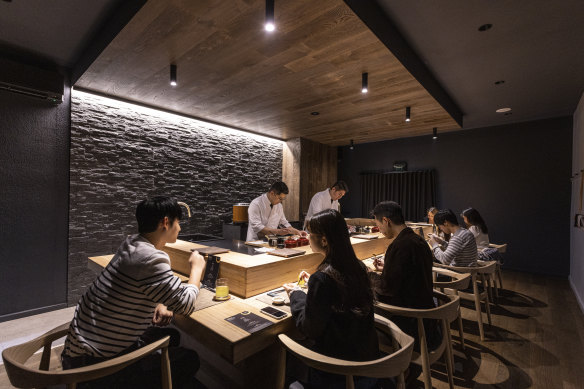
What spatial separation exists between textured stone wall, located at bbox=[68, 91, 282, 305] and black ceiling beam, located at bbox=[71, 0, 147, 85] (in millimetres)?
553

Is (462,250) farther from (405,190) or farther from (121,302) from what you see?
(405,190)

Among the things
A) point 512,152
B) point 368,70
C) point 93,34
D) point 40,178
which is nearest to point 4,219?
point 40,178

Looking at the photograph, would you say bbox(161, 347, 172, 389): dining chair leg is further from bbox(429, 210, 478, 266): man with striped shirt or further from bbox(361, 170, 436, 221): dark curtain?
bbox(361, 170, 436, 221): dark curtain

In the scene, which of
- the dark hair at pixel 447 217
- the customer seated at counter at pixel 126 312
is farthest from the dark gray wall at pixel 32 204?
the dark hair at pixel 447 217

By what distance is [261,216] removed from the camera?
13.2 ft

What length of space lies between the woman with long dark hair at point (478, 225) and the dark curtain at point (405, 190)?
7.55 feet

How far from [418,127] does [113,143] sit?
5165 millimetres

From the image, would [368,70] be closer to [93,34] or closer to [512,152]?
[93,34]

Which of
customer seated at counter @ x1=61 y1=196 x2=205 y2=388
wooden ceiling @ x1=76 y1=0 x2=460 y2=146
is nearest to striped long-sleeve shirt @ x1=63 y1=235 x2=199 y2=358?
customer seated at counter @ x1=61 y1=196 x2=205 y2=388

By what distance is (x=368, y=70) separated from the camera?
2.89 metres

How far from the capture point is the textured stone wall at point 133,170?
144 inches

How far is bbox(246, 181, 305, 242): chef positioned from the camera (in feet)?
12.4

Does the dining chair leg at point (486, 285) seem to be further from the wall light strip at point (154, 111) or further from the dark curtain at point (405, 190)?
the wall light strip at point (154, 111)

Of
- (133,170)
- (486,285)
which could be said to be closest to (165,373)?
(486,285)
